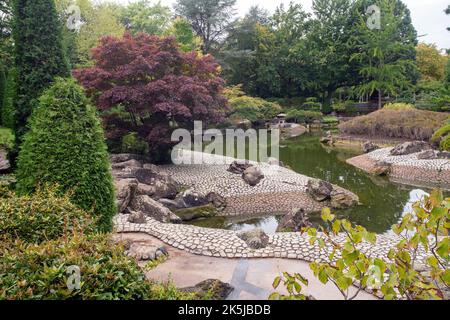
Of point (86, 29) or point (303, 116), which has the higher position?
point (86, 29)

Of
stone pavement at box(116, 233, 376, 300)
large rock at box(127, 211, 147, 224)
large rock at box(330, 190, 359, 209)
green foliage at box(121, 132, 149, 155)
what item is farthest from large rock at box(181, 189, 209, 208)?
green foliage at box(121, 132, 149, 155)

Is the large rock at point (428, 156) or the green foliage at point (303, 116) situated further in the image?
the green foliage at point (303, 116)

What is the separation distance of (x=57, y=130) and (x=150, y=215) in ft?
11.3

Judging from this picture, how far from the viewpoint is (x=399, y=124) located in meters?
19.0

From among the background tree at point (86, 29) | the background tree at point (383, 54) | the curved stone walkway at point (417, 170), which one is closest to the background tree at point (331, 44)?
the background tree at point (383, 54)

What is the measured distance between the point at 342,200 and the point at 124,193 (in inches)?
231

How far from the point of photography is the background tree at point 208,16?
28.9 metres

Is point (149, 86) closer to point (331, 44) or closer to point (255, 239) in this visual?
point (255, 239)

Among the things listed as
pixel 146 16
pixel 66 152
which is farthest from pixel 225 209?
pixel 146 16

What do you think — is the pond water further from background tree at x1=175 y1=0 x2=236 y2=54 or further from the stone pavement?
background tree at x1=175 y1=0 x2=236 y2=54

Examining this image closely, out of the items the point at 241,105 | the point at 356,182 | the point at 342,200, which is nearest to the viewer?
the point at 342,200

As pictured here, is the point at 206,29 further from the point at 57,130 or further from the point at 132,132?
the point at 57,130

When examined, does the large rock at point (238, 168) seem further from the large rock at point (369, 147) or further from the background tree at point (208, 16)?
the background tree at point (208, 16)

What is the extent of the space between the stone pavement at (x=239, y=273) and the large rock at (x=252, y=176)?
189 inches
